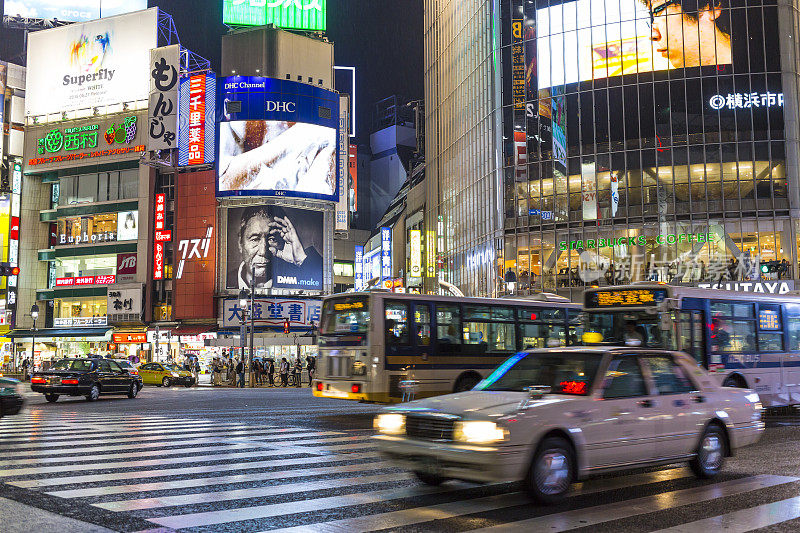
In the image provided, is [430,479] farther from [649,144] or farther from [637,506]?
[649,144]

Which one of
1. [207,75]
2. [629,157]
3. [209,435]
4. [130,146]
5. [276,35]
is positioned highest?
[276,35]

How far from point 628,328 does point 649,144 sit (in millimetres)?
33595

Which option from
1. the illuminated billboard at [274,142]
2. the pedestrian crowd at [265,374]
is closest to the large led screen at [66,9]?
the illuminated billboard at [274,142]

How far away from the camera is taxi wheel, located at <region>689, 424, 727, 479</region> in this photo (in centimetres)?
936

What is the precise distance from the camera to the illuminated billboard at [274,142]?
63750 millimetres

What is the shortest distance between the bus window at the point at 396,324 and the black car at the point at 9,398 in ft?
→ 26.0

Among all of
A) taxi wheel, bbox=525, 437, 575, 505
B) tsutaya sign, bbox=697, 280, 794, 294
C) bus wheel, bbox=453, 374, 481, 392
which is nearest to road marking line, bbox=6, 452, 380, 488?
taxi wheel, bbox=525, 437, 575, 505

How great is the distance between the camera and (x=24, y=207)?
235 ft

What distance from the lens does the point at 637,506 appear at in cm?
773

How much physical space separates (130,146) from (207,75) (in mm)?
9953

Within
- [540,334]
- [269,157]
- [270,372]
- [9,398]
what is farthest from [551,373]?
[269,157]

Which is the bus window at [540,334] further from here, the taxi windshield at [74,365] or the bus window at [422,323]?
the taxi windshield at [74,365]

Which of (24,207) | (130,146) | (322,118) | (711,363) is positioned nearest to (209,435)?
(711,363)

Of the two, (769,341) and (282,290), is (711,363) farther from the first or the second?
(282,290)
